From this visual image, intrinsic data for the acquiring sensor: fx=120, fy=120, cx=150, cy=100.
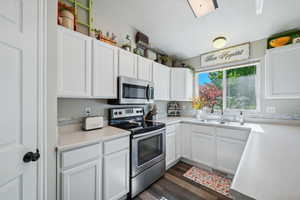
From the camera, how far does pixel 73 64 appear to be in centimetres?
139

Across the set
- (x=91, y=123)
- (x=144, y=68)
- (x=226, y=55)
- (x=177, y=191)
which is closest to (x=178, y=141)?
(x=177, y=191)

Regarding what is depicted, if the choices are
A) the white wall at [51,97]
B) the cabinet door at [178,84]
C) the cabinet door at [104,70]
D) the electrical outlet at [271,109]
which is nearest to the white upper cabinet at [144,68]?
the cabinet door at [104,70]

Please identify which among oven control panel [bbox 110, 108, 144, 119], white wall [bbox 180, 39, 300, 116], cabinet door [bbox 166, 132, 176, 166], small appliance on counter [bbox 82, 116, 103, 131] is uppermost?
white wall [bbox 180, 39, 300, 116]

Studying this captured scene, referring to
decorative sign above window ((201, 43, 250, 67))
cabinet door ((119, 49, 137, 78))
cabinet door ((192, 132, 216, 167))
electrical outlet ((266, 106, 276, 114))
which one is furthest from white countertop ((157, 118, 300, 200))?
decorative sign above window ((201, 43, 250, 67))

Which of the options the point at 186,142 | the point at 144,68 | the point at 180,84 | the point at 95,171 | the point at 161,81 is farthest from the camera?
the point at 180,84

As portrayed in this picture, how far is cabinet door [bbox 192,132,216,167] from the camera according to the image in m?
2.21

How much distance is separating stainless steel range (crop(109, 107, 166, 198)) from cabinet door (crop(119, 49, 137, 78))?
622 millimetres

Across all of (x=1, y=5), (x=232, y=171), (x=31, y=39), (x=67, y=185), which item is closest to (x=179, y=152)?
(x=232, y=171)

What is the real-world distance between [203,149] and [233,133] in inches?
24.5

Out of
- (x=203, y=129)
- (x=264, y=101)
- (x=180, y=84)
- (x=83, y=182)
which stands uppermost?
(x=180, y=84)

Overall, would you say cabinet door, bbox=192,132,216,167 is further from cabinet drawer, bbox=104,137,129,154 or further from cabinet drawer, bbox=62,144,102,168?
cabinet drawer, bbox=62,144,102,168

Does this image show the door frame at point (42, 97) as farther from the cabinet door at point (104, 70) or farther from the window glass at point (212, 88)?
the window glass at point (212, 88)

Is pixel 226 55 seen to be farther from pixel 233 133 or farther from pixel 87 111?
pixel 87 111

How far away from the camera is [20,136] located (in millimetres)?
804
